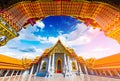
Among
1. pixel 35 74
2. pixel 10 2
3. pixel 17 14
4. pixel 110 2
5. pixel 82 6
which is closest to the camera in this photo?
pixel 110 2

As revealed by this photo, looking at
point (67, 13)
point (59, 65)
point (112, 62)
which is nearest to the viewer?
point (67, 13)

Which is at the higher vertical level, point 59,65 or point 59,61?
point 59,61

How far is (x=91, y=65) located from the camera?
22.7 meters

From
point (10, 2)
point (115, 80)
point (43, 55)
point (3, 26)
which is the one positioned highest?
point (43, 55)

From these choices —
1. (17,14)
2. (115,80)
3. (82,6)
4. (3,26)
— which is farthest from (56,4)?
(115,80)

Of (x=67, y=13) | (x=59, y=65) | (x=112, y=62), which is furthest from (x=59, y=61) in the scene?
(x=67, y=13)

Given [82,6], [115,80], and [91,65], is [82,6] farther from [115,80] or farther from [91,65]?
[91,65]

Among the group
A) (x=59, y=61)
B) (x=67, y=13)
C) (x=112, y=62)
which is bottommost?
(x=112, y=62)

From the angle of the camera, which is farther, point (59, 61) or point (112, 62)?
point (59, 61)

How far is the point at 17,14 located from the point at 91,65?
16332 millimetres

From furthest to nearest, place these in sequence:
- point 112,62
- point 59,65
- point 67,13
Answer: point 59,65 < point 112,62 < point 67,13

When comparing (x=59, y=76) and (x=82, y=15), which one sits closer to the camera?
(x=82, y=15)

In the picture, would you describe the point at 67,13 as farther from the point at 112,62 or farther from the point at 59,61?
the point at 59,61

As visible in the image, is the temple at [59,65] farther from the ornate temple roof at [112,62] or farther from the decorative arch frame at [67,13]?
the decorative arch frame at [67,13]
